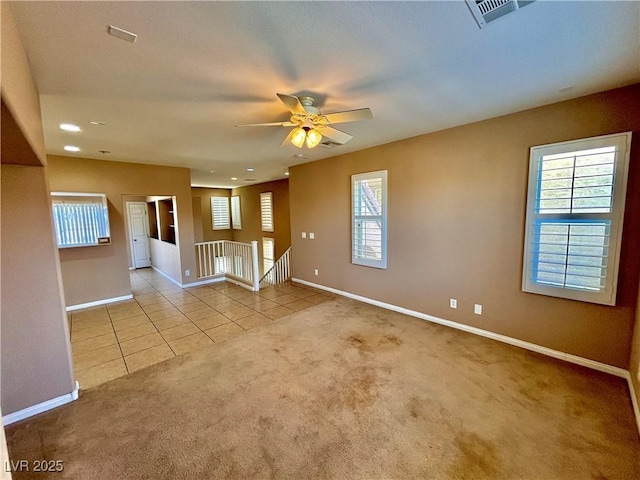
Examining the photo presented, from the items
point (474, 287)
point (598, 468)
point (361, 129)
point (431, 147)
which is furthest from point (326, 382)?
point (431, 147)

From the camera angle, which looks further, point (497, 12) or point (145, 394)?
point (145, 394)

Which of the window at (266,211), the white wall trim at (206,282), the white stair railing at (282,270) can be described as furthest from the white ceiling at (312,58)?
the window at (266,211)

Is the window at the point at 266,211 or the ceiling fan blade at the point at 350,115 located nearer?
the ceiling fan blade at the point at 350,115

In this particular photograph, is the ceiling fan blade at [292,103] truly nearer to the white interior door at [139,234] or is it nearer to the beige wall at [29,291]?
the beige wall at [29,291]

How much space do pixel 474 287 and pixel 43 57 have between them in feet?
14.4

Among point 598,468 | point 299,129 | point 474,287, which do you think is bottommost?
point 598,468

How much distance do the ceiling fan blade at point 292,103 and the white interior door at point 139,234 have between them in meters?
7.54

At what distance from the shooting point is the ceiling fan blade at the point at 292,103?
1.93 meters

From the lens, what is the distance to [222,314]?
4.21 m

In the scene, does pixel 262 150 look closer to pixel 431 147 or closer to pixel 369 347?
pixel 431 147

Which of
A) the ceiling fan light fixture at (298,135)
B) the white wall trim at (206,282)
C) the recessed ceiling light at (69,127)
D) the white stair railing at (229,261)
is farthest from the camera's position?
the white wall trim at (206,282)

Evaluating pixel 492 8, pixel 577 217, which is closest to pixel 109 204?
pixel 492 8

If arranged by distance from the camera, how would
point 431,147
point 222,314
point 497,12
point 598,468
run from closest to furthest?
point 497,12 → point 598,468 → point 431,147 → point 222,314

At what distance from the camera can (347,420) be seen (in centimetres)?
206
